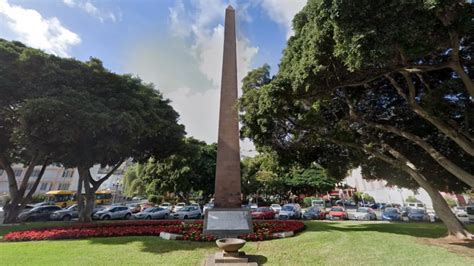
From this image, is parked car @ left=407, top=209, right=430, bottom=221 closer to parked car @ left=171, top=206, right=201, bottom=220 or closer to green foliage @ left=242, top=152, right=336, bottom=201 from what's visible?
green foliage @ left=242, top=152, right=336, bottom=201

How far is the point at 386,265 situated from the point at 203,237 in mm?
6243

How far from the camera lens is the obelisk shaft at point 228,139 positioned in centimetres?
1362

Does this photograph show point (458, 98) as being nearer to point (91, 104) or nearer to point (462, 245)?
point (462, 245)

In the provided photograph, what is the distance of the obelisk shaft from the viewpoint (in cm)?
1362

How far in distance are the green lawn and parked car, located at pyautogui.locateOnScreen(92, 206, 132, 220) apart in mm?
12891

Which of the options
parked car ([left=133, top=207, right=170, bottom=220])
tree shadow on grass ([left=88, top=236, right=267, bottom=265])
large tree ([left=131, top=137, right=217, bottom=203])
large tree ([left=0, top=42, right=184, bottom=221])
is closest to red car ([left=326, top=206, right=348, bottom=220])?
large tree ([left=131, top=137, right=217, bottom=203])

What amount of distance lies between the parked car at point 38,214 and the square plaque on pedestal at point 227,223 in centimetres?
1813

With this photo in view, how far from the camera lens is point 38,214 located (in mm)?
21703

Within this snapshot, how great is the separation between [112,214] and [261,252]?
1807cm

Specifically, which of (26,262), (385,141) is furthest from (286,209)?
(26,262)

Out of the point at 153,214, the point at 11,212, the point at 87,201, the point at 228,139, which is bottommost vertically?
the point at 11,212

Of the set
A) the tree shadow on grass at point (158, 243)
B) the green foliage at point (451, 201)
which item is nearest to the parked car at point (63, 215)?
the tree shadow on grass at point (158, 243)

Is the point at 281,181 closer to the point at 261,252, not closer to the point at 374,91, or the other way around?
the point at 374,91

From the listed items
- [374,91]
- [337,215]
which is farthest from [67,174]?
[374,91]
